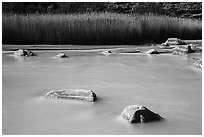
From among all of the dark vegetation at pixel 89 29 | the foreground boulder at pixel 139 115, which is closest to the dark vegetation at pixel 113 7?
the dark vegetation at pixel 89 29

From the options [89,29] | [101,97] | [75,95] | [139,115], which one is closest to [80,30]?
[89,29]

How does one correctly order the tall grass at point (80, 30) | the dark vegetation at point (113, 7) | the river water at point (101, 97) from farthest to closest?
the dark vegetation at point (113, 7) → the tall grass at point (80, 30) → the river water at point (101, 97)

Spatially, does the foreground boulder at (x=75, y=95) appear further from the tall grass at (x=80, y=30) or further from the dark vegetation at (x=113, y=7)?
the dark vegetation at (x=113, y=7)

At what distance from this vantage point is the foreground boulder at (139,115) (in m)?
1.83

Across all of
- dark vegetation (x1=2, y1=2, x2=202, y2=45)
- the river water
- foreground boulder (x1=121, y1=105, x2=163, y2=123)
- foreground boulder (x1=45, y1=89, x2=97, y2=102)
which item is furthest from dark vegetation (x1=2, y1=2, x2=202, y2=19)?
foreground boulder (x1=121, y1=105, x2=163, y2=123)

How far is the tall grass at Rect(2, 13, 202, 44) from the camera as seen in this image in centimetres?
640

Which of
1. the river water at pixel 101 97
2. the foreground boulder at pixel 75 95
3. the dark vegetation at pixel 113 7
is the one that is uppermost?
the dark vegetation at pixel 113 7

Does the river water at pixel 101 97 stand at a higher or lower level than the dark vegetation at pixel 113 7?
lower

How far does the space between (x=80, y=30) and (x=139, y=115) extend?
198 inches

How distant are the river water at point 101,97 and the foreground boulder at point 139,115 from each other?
4 cm

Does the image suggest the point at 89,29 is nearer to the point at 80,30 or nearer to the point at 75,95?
the point at 80,30

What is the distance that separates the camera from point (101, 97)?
2.41 metres

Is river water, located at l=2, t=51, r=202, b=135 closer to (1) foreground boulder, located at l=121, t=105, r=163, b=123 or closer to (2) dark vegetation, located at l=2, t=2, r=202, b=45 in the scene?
(1) foreground boulder, located at l=121, t=105, r=163, b=123

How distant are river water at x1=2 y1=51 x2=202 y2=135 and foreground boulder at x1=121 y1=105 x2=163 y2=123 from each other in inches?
1.4
